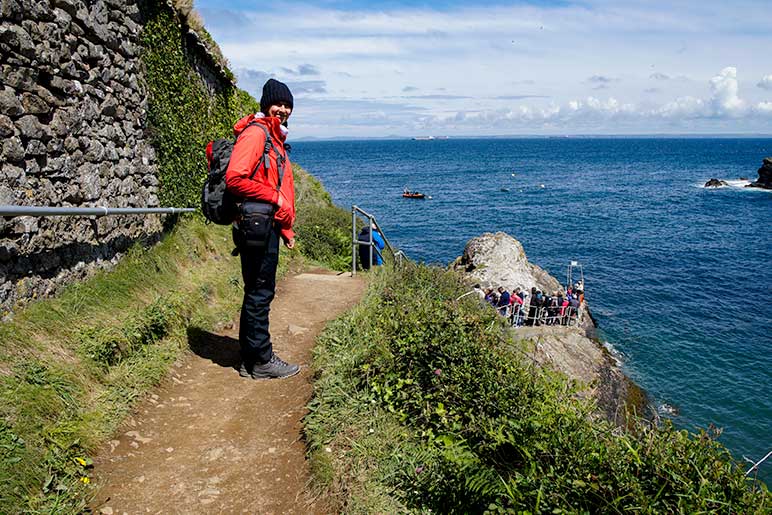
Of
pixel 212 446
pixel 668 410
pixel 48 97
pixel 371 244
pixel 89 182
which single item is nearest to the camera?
pixel 212 446

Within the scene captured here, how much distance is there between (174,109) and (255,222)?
418 centimetres

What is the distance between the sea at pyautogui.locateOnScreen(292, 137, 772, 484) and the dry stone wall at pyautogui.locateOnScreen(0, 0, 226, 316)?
511 centimetres

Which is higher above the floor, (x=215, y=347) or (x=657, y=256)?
(x=215, y=347)

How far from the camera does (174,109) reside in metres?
8.11

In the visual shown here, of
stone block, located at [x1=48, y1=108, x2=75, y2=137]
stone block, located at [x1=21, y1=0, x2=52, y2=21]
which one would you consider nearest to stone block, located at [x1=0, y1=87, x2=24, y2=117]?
stone block, located at [x1=48, y1=108, x2=75, y2=137]

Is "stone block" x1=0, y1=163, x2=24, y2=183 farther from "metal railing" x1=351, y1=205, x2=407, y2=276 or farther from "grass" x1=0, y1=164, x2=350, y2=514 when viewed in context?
"metal railing" x1=351, y1=205, x2=407, y2=276

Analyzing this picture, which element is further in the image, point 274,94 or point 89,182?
point 89,182

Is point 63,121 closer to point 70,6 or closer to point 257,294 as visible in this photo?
point 70,6

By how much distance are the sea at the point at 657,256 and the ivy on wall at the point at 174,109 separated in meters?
4.37

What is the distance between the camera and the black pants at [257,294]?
16.9 feet

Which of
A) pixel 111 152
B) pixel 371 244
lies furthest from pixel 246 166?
pixel 371 244

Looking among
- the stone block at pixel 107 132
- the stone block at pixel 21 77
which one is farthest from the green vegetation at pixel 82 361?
the stone block at pixel 21 77

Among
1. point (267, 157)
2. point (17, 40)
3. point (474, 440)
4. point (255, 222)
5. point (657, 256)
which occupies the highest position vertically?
point (17, 40)

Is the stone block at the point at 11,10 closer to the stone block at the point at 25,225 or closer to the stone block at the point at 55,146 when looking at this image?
the stone block at the point at 55,146
